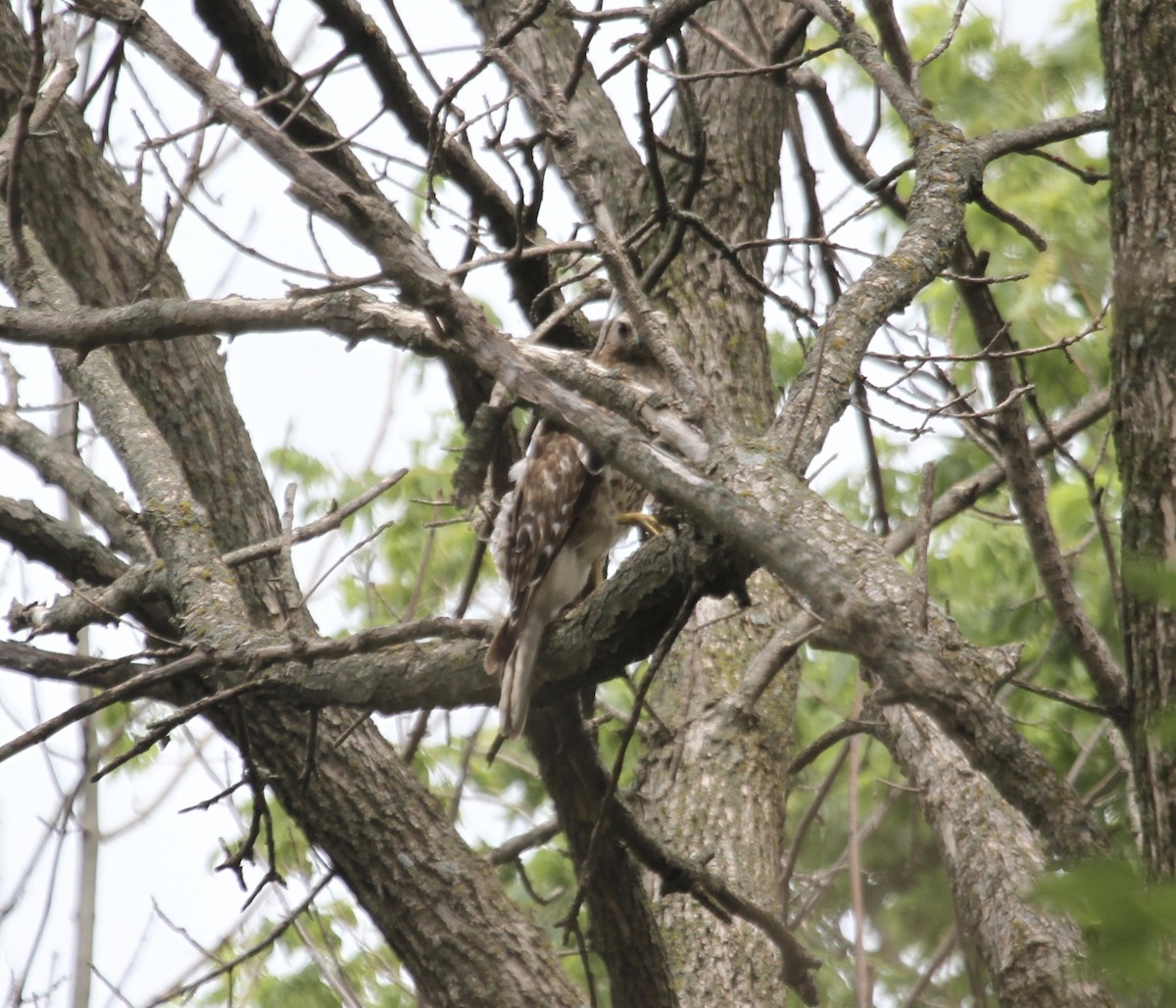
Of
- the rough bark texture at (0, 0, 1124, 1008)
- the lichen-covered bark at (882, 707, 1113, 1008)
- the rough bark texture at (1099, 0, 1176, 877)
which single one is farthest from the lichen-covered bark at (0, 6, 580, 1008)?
the rough bark texture at (1099, 0, 1176, 877)

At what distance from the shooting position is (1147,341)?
7.57 feet

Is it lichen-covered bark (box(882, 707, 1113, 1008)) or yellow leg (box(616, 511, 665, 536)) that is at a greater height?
yellow leg (box(616, 511, 665, 536))

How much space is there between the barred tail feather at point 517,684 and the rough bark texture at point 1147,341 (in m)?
1.27

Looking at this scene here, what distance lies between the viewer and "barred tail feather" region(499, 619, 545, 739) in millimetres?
2990

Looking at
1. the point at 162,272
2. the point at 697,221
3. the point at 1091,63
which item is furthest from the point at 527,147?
the point at 1091,63

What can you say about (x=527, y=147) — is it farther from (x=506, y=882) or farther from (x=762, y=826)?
(x=506, y=882)

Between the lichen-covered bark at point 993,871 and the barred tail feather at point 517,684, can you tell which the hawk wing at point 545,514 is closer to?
the barred tail feather at point 517,684

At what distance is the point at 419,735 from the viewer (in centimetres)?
433

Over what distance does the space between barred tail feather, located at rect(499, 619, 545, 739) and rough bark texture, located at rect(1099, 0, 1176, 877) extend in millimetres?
1275

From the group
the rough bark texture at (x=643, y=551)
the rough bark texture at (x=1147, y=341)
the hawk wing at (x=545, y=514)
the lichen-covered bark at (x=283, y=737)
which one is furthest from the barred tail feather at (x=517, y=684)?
the rough bark texture at (x=1147, y=341)

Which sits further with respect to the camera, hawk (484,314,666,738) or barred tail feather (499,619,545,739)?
hawk (484,314,666,738)

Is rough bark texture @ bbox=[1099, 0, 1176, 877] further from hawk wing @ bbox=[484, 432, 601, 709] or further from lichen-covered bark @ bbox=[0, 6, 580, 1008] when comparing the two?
hawk wing @ bbox=[484, 432, 601, 709]

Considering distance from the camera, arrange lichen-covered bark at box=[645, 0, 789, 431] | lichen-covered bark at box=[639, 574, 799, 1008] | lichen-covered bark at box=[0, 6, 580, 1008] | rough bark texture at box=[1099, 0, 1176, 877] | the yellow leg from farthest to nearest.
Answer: lichen-covered bark at box=[645, 0, 789, 431]
the yellow leg
lichen-covered bark at box=[639, 574, 799, 1008]
lichen-covered bark at box=[0, 6, 580, 1008]
rough bark texture at box=[1099, 0, 1176, 877]

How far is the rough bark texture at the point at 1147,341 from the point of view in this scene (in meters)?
2.14
